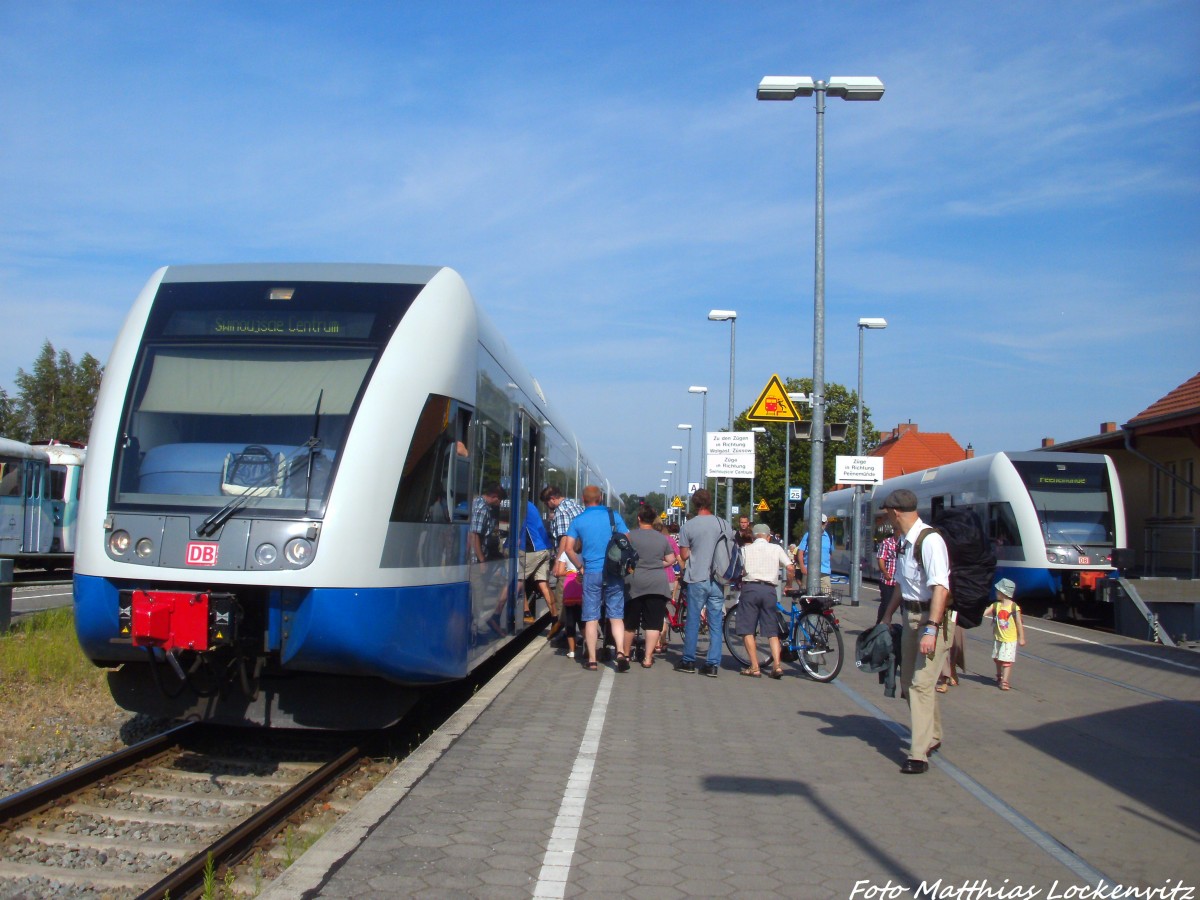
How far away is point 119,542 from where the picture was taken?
6863 mm

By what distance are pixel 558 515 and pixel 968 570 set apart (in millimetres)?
6429

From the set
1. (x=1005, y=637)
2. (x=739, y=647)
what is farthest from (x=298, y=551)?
(x=739, y=647)

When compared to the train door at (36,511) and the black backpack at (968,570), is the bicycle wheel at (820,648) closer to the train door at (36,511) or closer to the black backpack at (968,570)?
the black backpack at (968,570)

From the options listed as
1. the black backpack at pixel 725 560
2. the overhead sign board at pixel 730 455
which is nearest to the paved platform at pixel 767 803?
the black backpack at pixel 725 560

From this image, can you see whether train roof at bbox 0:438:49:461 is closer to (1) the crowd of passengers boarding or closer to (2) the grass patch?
(2) the grass patch

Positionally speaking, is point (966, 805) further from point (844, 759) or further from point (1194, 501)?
point (1194, 501)

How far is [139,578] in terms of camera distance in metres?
6.77

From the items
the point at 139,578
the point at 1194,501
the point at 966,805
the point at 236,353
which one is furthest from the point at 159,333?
the point at 1194,501

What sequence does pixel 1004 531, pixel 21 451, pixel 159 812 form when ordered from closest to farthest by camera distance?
pixel 159 812 → pixel 1004 531 → pixel 21 451

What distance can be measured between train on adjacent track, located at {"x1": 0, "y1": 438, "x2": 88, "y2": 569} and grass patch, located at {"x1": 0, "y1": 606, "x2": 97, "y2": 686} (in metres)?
15.8

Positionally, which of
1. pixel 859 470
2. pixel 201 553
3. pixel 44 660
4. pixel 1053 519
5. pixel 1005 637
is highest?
pixel 859 470

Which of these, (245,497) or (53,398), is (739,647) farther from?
(53,398)

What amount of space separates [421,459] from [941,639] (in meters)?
3.40

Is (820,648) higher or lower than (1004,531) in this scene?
lower
